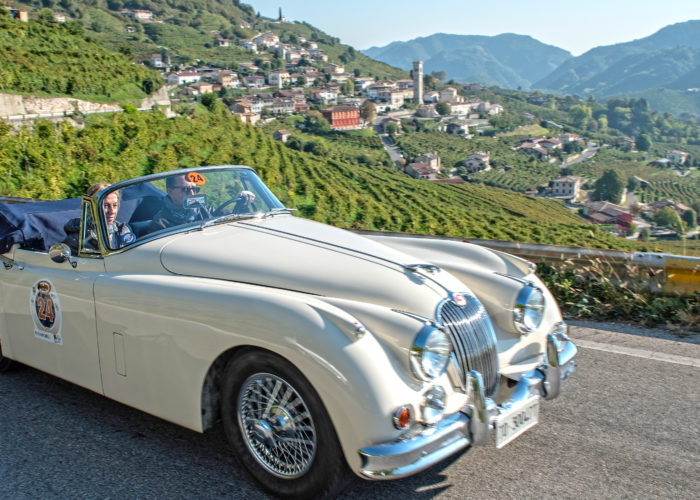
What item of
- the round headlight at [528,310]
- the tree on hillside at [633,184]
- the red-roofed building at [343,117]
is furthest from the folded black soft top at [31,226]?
the red-roofed building at [343,117]

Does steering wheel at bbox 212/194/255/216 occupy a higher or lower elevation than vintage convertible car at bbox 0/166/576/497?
higher

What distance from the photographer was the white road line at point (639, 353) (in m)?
4.59

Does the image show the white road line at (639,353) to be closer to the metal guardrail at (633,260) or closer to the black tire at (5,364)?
the metal guardrail at (633,260)

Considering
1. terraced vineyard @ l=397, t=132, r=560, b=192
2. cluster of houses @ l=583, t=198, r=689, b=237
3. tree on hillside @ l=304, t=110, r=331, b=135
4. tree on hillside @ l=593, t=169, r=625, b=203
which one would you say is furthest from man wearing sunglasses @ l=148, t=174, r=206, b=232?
tree on hillside @ l=304, t=110, r=331, b=135

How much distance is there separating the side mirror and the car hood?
69 cm

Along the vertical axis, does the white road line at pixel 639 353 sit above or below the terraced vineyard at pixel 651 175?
above

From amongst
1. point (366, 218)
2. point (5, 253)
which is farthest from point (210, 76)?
point (5, 253)

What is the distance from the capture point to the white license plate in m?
2.96

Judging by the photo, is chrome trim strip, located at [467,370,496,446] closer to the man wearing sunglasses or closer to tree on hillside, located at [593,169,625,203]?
the man wearing sunglasses

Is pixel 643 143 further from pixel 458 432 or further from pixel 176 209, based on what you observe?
pixel 458 432

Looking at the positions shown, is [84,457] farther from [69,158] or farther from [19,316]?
[69,158]

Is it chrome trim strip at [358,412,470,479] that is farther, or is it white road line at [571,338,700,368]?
white road line at [571,338,700,368]

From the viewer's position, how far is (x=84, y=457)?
3410 millimetres

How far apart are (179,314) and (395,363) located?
1.23 meters
